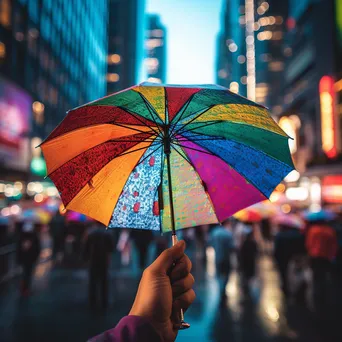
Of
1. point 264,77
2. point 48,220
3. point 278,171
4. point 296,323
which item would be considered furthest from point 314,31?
point 264,77

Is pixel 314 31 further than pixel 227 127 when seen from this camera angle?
Yes

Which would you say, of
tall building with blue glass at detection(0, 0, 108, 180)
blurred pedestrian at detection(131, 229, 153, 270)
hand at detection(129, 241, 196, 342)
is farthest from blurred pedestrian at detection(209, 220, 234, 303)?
tall building with blue glass at detection(0, 0, 108, 180)

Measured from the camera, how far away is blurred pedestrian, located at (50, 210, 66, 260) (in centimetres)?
1323

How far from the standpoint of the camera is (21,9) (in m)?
38.5

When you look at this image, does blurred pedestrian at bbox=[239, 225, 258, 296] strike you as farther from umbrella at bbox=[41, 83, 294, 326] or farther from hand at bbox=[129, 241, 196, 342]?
hand at bbox=[129, 241, 196, 342]

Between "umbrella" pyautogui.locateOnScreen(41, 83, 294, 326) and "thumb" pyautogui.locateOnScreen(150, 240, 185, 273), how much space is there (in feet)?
2.53

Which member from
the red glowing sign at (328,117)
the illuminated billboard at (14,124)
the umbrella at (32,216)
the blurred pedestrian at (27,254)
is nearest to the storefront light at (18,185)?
the illuminated billboard at (14,124)

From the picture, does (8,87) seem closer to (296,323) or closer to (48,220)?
(48,220)

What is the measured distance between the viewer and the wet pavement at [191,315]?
6258 millimetres

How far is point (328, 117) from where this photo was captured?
33.1 meters

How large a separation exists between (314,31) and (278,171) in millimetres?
44878

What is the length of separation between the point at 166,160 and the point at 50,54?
2064 inches

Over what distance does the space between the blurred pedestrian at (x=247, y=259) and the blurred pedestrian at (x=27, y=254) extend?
17.3 feet

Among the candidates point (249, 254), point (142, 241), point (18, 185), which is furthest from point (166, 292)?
point (18, 185)
